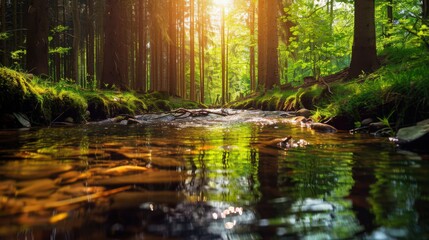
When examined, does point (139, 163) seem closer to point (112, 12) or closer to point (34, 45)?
point (34, 45)

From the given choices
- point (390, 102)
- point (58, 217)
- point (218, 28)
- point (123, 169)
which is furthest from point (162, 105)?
point (218, 28)

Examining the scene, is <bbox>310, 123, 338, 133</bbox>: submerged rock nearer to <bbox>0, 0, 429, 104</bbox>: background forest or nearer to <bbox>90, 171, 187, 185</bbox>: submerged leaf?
<bbox>0, 0, 429, 104</bbox>: background forest

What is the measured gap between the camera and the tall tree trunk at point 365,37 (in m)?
7.96

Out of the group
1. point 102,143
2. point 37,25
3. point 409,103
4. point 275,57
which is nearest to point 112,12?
point 37,25

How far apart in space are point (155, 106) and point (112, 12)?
3758 millimetres

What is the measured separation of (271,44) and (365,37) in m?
7.14

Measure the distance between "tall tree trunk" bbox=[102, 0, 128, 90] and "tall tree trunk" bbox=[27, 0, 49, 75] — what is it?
9.19 ft

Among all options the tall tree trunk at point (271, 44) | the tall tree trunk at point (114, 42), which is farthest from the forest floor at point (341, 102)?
the tall tree trunk at point (271, 44)

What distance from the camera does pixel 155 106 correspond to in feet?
41.7

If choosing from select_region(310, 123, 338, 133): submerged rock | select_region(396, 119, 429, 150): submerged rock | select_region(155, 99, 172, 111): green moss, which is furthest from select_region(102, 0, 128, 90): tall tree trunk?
select_region(396, 119, 429, 150): submerged rock

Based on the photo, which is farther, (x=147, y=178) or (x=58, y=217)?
(x=147, y=178)

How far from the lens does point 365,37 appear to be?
8.00 metres

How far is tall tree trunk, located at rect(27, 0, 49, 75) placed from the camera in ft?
29.2

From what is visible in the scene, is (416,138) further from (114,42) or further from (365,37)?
(114,42)
